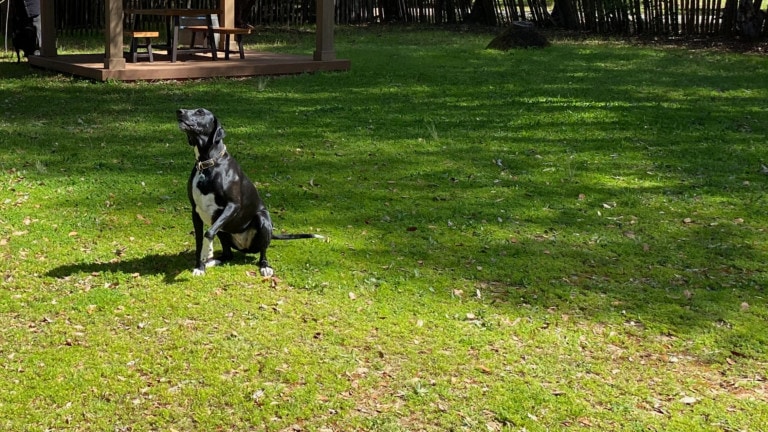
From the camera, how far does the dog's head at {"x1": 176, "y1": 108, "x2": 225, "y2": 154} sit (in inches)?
207

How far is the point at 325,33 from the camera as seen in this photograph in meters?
15.3

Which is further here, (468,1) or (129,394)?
(468,1)

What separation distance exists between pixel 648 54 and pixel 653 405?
14.7m

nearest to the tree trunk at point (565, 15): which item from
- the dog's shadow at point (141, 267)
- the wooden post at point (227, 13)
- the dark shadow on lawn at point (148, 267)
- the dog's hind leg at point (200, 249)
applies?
the wooden post at point (227, 13)

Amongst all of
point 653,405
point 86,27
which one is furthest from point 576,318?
point 86,27

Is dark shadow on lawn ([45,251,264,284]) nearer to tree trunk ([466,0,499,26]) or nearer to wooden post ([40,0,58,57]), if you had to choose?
wooden post ([40,0,58,57])

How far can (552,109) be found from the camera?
11.8 metres

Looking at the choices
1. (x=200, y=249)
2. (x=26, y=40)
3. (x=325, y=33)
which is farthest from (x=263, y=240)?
(x=26, y=40)

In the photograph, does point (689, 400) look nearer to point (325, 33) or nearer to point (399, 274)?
point (399, 274)

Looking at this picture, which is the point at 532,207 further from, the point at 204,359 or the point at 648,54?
the point at 648,54

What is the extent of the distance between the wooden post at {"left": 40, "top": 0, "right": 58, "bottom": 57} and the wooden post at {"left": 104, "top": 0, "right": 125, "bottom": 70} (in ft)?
7.08

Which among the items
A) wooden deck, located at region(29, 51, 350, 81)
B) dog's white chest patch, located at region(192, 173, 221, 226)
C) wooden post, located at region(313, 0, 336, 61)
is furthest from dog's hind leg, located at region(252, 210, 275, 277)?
wooden post, located at region(313, 0, 336, 61)

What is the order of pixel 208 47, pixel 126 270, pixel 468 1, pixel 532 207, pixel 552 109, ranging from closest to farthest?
pixel 126 270 → pixel 532 207 → pixel 552 109 → pixel 208 47 → pixel 468 1

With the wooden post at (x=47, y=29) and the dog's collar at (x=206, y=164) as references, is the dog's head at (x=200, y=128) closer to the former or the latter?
the dog's collar at (x=206, y=164)
